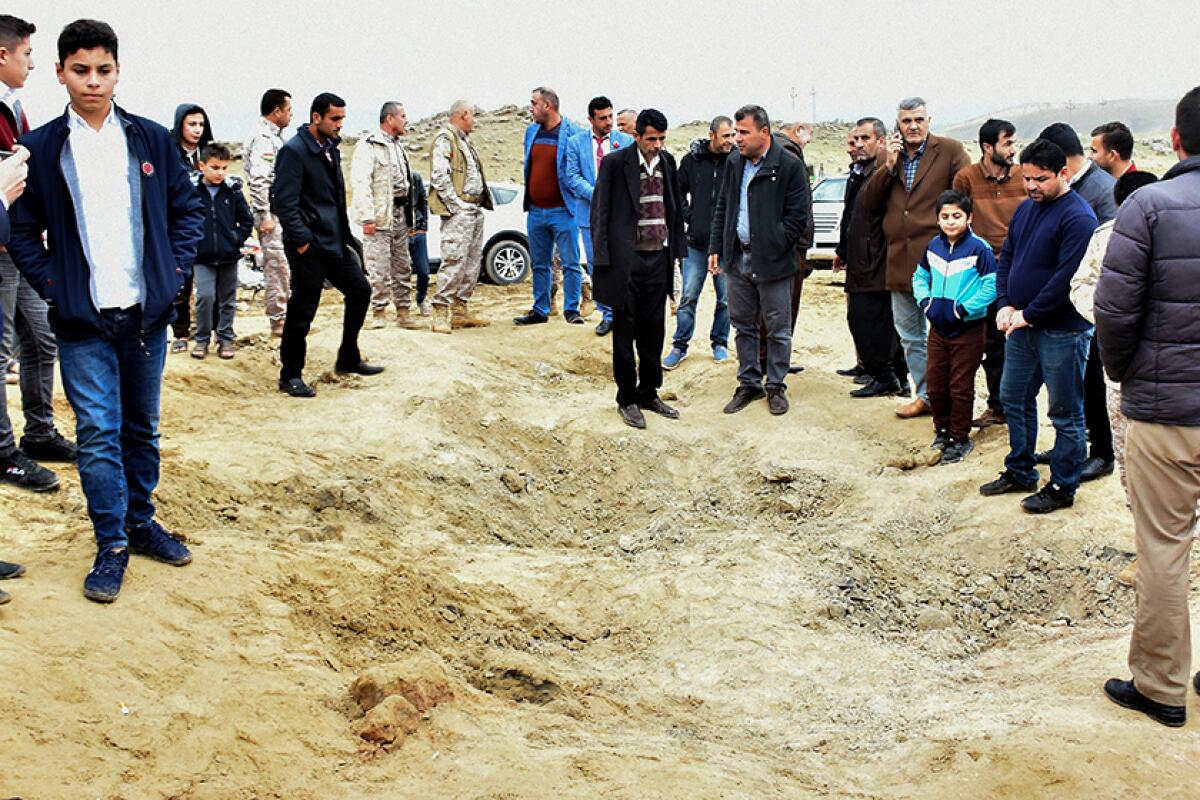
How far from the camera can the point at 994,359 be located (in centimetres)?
765

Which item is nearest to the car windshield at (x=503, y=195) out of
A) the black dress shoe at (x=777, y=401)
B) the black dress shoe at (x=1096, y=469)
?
the black dress shoe at (x=777, y=401)

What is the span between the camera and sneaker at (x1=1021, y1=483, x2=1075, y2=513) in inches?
235

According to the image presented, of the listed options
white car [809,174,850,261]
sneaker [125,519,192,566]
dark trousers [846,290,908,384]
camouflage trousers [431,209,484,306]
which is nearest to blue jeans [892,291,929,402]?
dark trousers [846,290,908,384]

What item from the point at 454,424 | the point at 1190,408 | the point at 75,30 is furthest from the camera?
the point at 454,424

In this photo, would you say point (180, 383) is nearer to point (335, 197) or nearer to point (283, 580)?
point (335, 197)

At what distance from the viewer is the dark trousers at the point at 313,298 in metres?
8.06

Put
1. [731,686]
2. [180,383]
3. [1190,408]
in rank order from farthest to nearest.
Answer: [180,383]
[731,686]
[1190,408]

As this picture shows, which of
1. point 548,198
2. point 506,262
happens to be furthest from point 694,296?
point 506,262

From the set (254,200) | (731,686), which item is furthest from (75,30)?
(254,200)

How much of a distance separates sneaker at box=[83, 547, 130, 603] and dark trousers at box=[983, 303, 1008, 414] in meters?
6.01

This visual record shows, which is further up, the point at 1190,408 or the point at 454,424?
the point at 1190,408

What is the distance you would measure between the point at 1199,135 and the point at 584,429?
5126 millimetres

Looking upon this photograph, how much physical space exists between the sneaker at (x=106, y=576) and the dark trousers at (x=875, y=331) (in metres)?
6.13

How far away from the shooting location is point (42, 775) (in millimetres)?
3043
